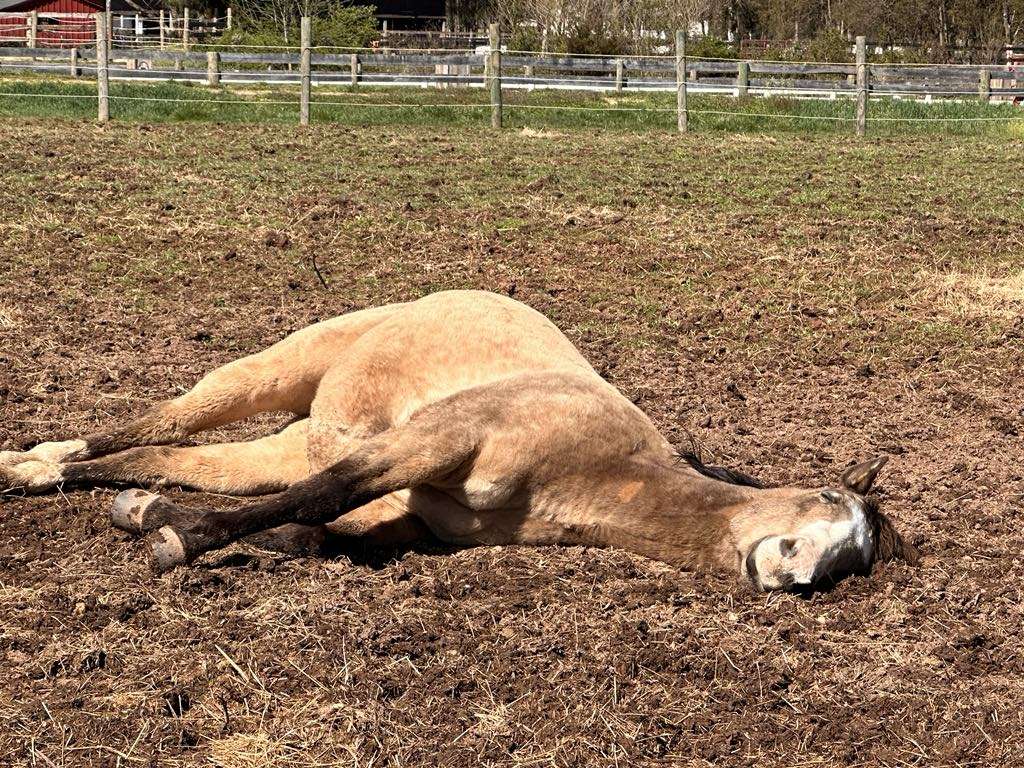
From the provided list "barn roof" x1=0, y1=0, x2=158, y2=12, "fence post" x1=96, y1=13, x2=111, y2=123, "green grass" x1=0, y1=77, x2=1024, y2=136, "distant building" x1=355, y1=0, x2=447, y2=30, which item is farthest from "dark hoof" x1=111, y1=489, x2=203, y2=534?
"distant building" x1=355, y1=0, x2=447, y2=30

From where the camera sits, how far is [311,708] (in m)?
3.26

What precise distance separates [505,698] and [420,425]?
1.00 metres

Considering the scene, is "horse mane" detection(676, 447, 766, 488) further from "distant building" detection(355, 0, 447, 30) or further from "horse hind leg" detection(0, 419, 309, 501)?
"distant building" detection(355, 0, 447, 30)

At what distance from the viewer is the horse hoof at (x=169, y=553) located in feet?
12.9

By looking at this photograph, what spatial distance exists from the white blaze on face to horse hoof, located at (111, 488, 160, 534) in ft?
6.82

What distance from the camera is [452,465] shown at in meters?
3.91

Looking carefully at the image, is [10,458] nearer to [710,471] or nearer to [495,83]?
[710,471]

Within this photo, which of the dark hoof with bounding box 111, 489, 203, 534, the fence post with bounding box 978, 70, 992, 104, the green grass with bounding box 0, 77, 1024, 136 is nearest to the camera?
the dark hoof with bounding box 111, 489, 203, 534

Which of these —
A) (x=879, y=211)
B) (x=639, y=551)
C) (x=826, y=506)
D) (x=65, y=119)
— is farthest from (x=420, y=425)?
(x=65, y=119)

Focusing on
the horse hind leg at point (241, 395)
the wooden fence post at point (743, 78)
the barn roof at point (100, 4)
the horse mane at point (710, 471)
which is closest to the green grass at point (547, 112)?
the wooden fence post at point (743, 78)

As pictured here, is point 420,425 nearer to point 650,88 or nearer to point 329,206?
point 329,206

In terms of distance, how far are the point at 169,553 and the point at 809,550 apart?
2032 mm

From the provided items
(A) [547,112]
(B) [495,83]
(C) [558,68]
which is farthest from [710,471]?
(C) [558,68]

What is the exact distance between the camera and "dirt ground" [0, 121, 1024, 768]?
10.7ft
